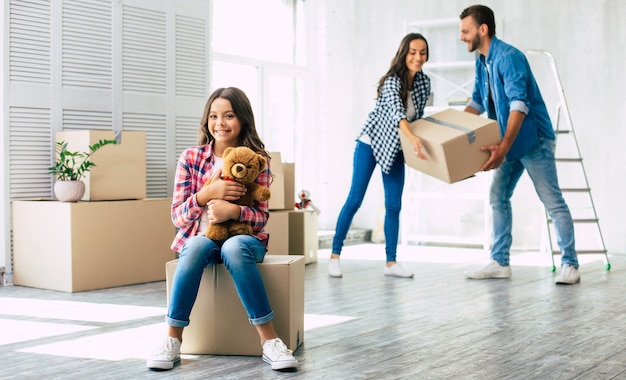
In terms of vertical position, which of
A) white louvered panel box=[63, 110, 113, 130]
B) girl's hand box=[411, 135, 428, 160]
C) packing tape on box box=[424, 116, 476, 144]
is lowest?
girl's hand box=[411, 135, 428, 160]

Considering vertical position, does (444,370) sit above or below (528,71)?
below

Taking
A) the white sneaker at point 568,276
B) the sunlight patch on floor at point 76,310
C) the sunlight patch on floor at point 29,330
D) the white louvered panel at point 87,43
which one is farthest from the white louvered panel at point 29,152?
the white sneaker at point 568,276

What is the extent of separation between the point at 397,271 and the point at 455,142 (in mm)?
1019

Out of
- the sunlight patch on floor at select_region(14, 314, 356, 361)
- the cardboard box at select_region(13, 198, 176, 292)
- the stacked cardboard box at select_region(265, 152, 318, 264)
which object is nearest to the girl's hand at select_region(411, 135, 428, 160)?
the sunlight patch on floor at select_region(14, 314, 356, 361)

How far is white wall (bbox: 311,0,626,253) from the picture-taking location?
18.2 ft

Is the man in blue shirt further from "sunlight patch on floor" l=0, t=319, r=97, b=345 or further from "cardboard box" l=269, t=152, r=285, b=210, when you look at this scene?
"sunlight patch on floor" l=0, t=319, r=97, b=345

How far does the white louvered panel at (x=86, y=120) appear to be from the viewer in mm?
4148

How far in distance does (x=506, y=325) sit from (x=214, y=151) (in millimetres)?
1258

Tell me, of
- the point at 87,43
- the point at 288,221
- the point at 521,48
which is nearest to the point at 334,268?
the point at 288,221

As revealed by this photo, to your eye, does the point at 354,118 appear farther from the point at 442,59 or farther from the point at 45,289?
the point at 45,289

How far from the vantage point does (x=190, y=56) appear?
4801mm

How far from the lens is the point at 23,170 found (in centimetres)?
400

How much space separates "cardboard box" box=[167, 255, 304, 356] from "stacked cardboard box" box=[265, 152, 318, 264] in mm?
2027

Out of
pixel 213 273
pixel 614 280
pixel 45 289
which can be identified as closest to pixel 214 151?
pixel 213 273
